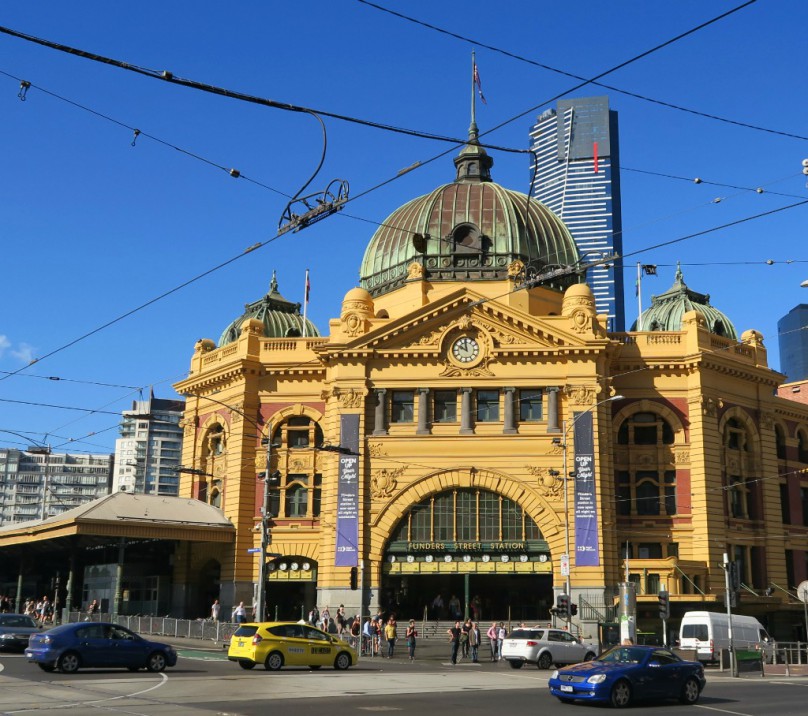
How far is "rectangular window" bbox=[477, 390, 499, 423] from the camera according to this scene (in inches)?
2248

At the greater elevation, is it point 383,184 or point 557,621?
point 383,184

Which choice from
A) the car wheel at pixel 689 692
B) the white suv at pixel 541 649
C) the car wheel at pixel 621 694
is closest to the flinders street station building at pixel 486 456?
the white suv at pixel 541 649

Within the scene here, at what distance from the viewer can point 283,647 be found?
33656 mm

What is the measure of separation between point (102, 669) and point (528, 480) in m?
28.5

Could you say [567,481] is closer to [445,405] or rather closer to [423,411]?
[445,405]

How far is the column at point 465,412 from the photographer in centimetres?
5644

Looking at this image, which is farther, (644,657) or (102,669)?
(102,669)

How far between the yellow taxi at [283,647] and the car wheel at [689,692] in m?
12.7

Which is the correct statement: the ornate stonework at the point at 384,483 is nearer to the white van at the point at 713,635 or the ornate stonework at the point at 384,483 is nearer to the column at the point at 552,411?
the column at the point at 552,411

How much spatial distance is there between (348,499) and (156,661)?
24.9 meters

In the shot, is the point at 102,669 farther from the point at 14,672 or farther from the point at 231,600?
the point at 231,600

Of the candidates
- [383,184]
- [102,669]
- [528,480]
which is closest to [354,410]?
[528,480]

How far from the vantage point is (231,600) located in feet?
194

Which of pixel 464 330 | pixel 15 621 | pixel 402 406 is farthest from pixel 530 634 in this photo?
Answer: pixel 464 330
